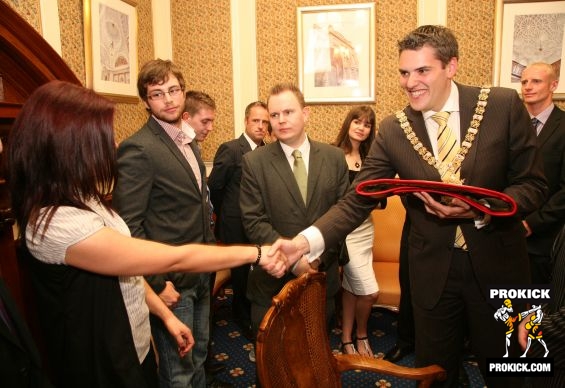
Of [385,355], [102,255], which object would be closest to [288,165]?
[102,255]

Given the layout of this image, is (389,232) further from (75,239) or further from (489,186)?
(75,239)

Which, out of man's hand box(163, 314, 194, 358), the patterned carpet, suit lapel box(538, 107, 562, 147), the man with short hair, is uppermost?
the man with short hair

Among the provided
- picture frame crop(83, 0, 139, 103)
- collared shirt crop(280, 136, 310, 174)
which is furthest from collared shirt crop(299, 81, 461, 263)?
picture frame crop(83, 0, 139, 103)

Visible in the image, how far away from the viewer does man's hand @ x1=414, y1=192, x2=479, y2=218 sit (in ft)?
5.27

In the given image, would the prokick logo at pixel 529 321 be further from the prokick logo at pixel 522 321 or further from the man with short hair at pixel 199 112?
the man with short hair at pixel 199 112

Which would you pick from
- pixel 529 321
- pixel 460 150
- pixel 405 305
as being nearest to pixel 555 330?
pixel 529 321

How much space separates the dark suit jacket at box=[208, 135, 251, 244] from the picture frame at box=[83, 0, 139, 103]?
104 centimetres

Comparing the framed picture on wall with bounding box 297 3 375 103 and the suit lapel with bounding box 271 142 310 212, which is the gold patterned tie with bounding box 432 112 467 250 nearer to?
the suit lapel with bounding box 271 142 310 212

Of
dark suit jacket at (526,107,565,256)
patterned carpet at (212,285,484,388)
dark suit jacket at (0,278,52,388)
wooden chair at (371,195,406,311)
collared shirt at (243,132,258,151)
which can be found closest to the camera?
dark suit jacket at (0,278,52,388)

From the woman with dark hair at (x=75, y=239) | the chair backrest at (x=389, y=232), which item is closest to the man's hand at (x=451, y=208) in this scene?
the woman with dark hair at (x=75, y=239)

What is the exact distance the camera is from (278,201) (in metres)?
2.18

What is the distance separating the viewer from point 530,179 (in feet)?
5.59

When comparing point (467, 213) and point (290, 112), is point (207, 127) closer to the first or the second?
point (290, 112)

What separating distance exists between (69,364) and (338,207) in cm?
125
